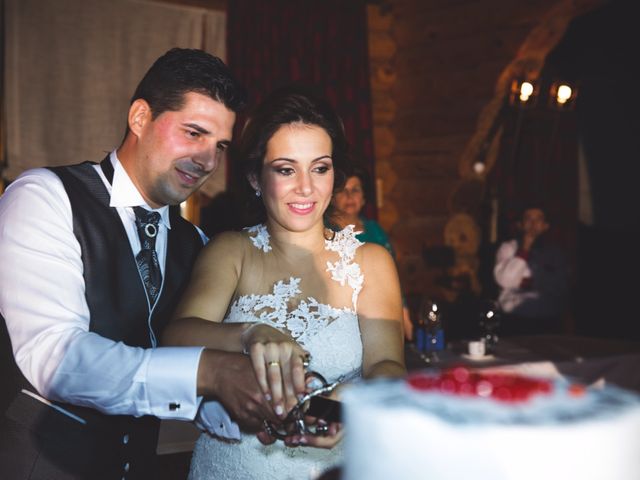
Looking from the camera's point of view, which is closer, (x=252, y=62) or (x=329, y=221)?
(x=329, y=221)

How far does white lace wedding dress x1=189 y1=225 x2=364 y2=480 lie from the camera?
1865 mm

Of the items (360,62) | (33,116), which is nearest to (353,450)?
(33,116)

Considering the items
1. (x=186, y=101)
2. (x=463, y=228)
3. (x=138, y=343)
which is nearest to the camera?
(x=138, y=343)

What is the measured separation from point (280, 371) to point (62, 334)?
569mm

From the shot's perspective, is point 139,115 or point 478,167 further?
point 478,167

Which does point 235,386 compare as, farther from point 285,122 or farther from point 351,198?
point 351,198

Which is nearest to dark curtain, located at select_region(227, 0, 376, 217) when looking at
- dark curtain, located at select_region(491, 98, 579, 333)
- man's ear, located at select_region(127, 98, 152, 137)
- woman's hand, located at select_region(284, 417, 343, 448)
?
dark curtain, located at select_region(491, 98, 579, 333)

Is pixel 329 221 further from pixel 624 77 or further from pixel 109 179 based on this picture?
pixel 624 77

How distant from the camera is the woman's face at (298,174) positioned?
6.37 feet

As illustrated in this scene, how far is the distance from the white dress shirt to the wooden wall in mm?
5018

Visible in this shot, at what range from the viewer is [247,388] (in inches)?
46.1

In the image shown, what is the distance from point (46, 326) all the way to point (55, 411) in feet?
1.02

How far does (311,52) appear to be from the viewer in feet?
20.2

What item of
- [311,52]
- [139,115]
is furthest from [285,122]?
[311,52]
